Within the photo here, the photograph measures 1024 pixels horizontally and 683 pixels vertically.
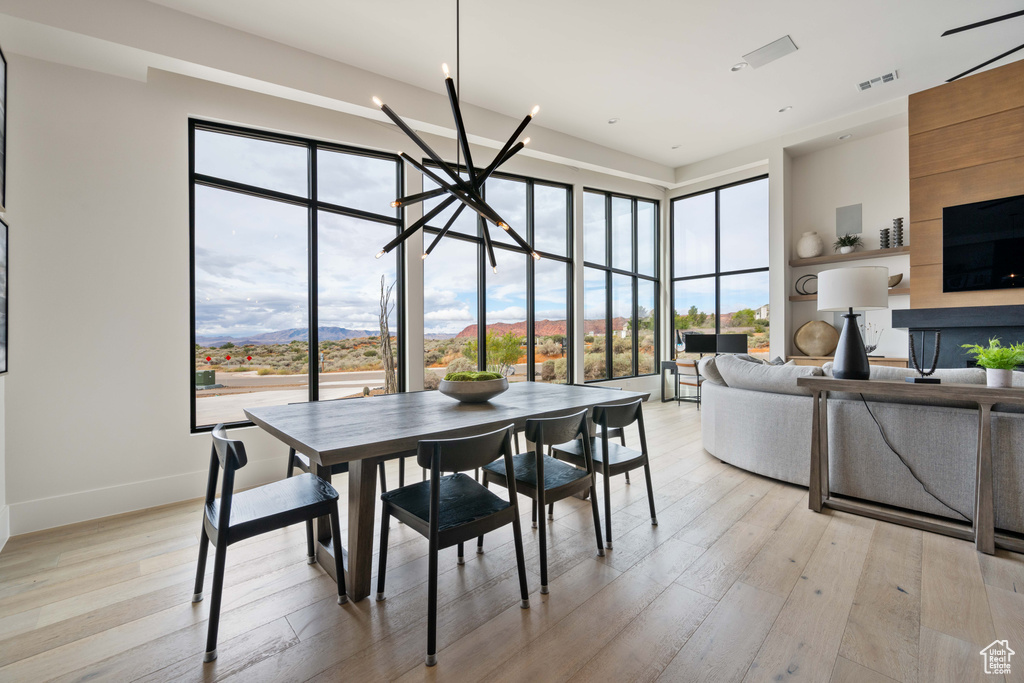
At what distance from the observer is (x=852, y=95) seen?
4.74 metres

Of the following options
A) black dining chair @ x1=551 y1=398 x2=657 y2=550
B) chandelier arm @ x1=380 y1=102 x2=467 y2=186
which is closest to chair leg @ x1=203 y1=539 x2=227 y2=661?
black dining chair @ x1=551 y1=398 x2=657 y2=550

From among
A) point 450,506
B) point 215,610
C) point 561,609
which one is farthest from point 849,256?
point 215,610

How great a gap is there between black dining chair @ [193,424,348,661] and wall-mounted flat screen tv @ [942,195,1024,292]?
5974 mm

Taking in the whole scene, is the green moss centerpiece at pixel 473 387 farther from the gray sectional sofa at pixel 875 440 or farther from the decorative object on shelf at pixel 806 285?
the decorative object on shelf at pixel 806 285

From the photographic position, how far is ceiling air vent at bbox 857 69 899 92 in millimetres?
4308

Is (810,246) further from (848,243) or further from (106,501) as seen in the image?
(106,501)

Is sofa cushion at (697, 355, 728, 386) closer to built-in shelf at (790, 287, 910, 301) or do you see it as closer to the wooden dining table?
the wooden dining table

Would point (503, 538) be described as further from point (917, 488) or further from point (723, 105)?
point (723, 105)

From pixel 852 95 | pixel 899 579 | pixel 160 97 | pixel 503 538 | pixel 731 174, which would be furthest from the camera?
pixel 731 174

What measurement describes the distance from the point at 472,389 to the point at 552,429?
1.96 feet

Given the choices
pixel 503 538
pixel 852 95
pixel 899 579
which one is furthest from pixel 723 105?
pixel 503 538

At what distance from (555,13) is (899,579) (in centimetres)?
405

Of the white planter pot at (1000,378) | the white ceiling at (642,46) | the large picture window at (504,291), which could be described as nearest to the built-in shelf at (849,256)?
the white ceiling at (642,46)

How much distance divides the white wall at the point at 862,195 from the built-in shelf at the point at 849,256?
0.36 feet
